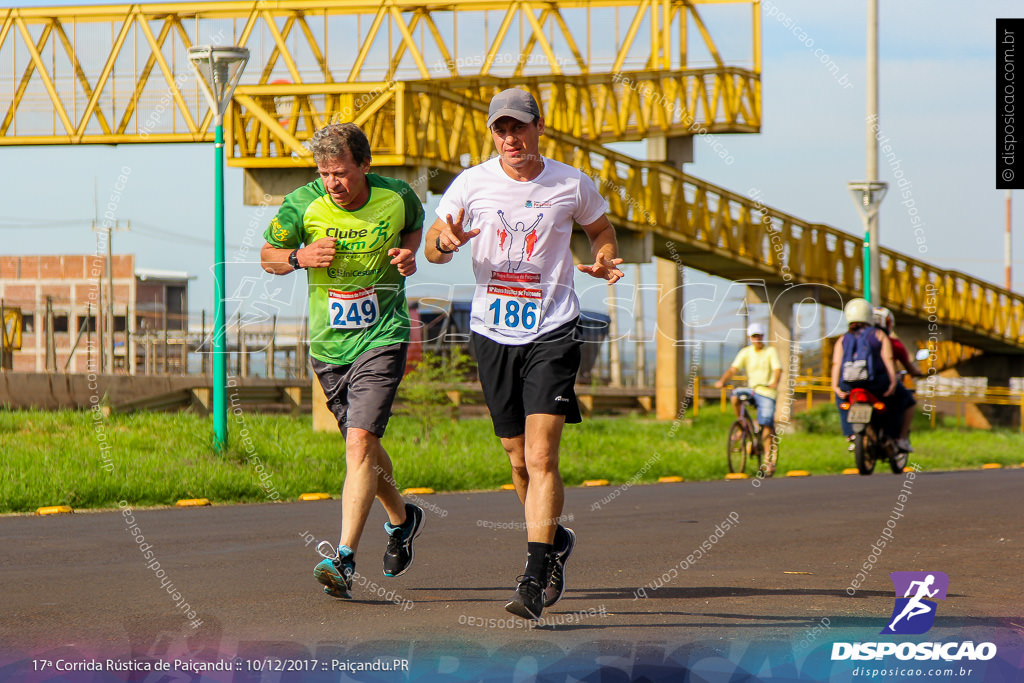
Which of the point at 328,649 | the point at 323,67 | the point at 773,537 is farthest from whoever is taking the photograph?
the point at 323,67

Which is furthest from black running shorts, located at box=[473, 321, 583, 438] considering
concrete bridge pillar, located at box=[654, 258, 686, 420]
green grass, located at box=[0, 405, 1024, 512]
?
concrete bridge pillar, located at box=[654, 258, 686, 420]

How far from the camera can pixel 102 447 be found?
14.2 meters

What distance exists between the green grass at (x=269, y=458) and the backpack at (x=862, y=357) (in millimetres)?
2476

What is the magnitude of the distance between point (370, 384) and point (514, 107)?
4.92 feet

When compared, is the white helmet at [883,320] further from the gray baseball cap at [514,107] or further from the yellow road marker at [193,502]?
the gray baseball cap at [514,107]

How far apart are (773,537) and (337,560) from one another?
4.11 metres

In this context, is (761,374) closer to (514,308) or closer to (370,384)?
(370,384)

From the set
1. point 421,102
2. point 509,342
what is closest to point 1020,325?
point 421,102

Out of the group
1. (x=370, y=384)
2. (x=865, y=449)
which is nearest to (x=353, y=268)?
(x=370, y=384)

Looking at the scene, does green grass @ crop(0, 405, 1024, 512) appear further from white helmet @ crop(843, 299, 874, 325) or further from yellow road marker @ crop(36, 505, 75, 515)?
white helmet @ crop(843, 299, 874, 325)

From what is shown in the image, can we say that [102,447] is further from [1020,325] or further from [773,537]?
[1020,325]

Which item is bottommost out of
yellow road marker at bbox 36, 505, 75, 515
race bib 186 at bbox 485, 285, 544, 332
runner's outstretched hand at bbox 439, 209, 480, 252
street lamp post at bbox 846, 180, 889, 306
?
yellow road marker at bbox 36, 505, 75, 515

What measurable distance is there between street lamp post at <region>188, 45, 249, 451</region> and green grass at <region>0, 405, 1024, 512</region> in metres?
0.53

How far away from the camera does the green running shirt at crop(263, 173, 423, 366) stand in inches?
258
